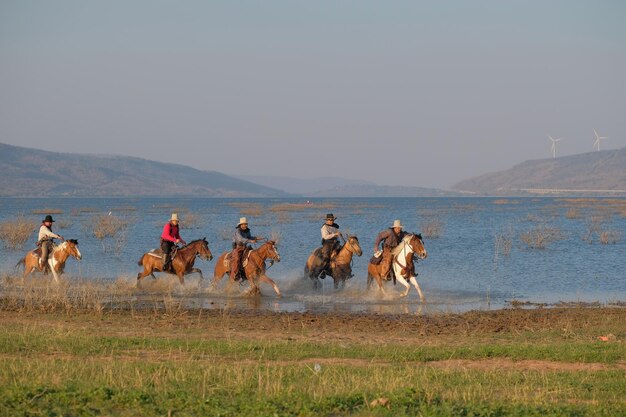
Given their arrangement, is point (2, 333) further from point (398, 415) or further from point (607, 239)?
point (607, 239)

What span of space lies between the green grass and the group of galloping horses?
6500mm

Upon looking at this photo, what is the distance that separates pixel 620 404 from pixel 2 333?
8847 millimetres

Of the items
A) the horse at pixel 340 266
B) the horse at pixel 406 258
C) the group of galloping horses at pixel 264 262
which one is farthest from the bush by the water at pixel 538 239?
the horse at pixel 406 258

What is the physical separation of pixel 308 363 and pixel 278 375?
1431 mm

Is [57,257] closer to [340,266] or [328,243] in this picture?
[328,243]

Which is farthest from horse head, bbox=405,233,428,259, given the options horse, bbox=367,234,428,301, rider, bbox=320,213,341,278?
rider, bbox=320,213,341,278

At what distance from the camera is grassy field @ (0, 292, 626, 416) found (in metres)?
9.61

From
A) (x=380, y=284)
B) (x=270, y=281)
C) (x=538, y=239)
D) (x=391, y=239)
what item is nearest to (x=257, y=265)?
(x=270, y=281)

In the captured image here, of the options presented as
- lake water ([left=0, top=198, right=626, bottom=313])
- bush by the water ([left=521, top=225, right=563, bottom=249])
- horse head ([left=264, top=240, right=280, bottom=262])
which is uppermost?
horse head ([left=264, top=240, right=280, bottom=262])

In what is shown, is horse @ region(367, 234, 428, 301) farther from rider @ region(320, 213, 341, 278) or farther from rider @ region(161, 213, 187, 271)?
rider @ region(161, 213, 187, 271)

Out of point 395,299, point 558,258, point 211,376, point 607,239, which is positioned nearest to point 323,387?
point 211,376

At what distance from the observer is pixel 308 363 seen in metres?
13.0

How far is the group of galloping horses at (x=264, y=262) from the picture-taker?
2295cm

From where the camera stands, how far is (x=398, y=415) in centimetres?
927
